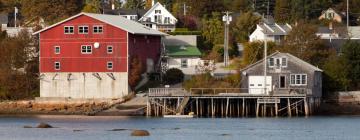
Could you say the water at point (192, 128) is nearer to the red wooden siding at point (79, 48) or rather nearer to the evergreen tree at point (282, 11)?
the red wooden siding at point (79, 48)

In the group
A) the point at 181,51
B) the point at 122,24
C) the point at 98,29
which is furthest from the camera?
the point at 181,51

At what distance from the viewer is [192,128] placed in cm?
8288

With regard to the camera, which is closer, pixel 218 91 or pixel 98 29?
pixel 218 91

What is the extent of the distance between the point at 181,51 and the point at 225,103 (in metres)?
22.2

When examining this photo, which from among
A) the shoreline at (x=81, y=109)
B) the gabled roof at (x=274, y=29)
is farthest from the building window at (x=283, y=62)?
the gabled roof at (x=274, y=29)

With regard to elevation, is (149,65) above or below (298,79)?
above

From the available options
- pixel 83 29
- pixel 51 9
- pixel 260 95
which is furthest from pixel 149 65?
pixel 51 9

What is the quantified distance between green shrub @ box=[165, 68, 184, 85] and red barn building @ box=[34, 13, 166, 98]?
2.96 metres

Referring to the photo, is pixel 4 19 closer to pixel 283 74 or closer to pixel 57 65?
pixel 57 65

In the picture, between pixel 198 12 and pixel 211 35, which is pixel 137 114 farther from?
pixel 198 12

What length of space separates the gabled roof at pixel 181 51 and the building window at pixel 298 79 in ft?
65.2

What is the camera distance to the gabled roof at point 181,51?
117 m

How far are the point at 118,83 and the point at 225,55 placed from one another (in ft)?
53.7

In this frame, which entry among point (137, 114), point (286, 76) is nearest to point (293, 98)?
point (286, 76)
